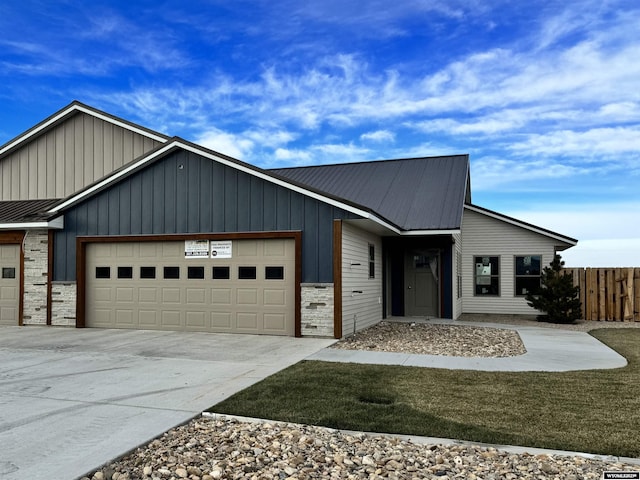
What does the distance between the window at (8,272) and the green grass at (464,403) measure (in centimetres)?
1011

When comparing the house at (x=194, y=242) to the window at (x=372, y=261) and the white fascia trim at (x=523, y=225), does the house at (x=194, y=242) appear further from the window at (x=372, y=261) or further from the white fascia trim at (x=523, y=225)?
the white fascia trim at (x=523, y=225)

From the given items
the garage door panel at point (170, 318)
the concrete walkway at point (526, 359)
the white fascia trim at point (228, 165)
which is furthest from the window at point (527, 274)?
the garage door panel at point (170, 318)

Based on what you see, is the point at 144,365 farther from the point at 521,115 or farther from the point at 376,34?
the point at 521,115

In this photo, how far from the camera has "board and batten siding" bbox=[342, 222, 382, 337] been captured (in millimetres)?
11508

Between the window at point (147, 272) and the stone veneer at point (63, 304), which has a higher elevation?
the window at point (147, 272)

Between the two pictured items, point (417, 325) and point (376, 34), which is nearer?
point (376, 34)

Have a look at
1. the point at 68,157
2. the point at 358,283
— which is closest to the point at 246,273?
the point at 358,283

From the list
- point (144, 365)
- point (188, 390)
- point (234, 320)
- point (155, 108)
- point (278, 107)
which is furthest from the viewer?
point (278, 107)

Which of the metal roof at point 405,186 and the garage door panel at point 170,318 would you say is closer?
the garage door panel at point 170,318

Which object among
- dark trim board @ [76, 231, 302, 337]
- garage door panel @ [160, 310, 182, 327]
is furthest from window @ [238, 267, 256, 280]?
garage door panel @ [160, 310, 182, 327]

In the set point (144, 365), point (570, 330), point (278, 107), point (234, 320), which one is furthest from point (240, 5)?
point (570, 330)

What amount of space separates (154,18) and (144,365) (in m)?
8.99

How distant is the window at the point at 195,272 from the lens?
40.3 feet

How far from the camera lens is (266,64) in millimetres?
15469
